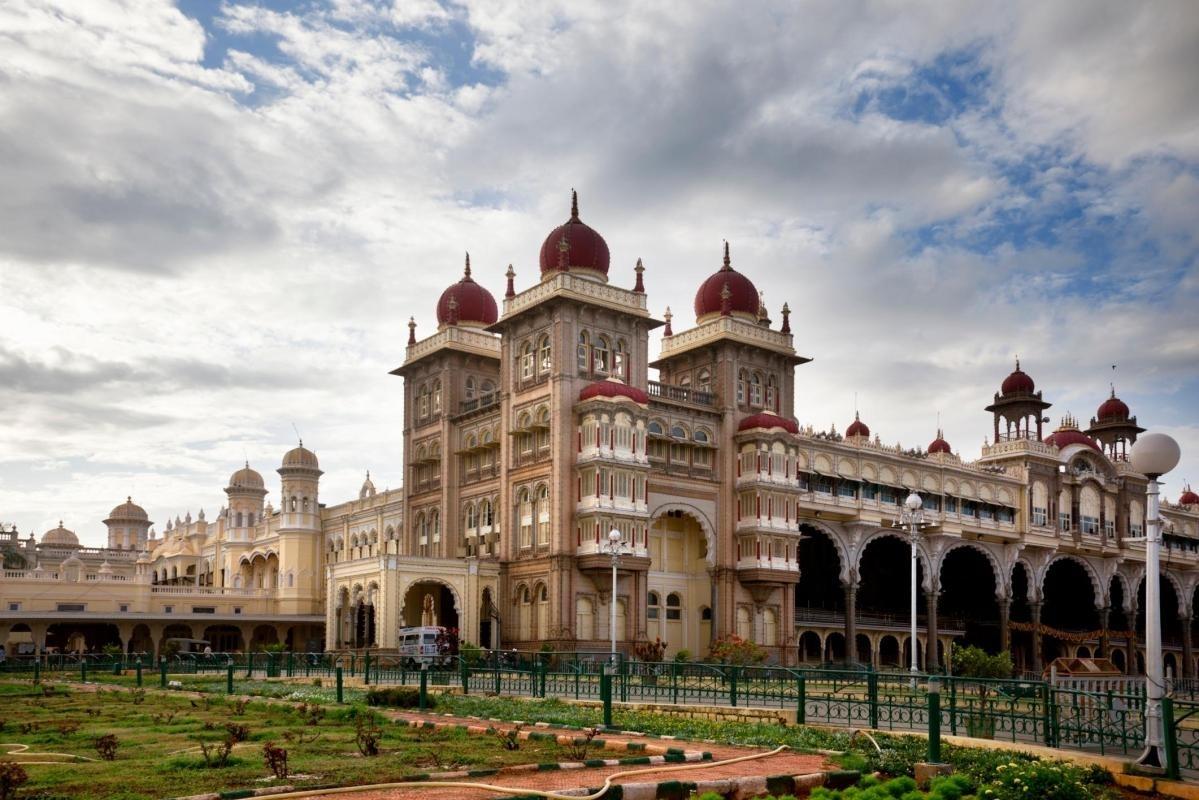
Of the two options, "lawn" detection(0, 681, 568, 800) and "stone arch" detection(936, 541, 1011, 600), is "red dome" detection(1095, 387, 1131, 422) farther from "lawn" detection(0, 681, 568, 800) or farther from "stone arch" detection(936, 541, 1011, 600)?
"lawn" detection(0, 681, 568, 800)

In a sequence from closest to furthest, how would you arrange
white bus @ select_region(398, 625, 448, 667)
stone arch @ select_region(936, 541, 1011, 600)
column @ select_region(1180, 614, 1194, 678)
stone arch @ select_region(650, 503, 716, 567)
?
white bus @ select_region(398, 625, 448, 667), stone arch @ select_region(650, 503, 716, 567), stone arch @ select_region(936, 541, 1011, 600), column @ select_region(1180, 614, 1194, 678)

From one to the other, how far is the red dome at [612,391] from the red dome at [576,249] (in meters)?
6.00

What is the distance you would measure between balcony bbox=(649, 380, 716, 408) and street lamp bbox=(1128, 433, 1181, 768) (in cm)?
3874

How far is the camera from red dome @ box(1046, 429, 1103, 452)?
254 ft

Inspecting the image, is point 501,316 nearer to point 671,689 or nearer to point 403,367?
point 403,367

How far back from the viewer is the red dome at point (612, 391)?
172 feet

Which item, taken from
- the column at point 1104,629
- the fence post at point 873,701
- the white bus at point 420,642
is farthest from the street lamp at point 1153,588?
the column at point 1104,629

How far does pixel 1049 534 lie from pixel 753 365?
2548cm

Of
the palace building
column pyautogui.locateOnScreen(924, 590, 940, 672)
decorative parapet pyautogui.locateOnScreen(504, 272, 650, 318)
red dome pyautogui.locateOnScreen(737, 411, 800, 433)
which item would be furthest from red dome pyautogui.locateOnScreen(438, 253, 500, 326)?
column pyautogui.locateOnScreen(924, 590, 940, 672)

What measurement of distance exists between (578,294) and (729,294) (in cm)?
1029

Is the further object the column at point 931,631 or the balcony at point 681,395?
the column at point 931,631

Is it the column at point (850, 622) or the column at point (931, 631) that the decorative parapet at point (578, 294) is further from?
the column at point (931, 631)

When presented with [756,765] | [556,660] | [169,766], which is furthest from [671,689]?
[556,660]

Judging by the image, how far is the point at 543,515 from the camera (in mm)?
53562
